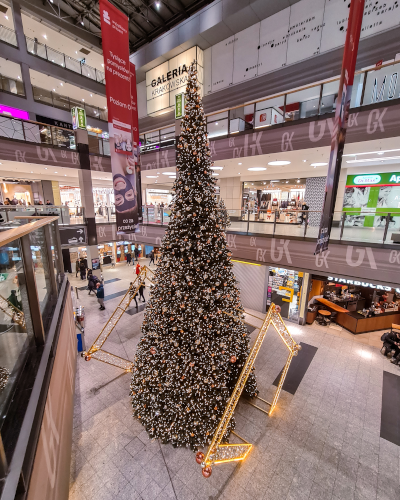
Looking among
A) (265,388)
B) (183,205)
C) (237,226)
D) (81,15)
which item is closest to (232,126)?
(237,226)

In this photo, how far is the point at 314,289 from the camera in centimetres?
953

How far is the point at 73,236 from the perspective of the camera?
1064 centimetres

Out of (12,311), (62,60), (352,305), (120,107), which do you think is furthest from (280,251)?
(62,60)

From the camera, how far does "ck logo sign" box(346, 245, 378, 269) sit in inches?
218

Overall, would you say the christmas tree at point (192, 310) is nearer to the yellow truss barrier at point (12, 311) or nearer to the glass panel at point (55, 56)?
the yellow truss barrier at point (12, 311)

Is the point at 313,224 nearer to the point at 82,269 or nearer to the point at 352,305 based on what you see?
the point at 352,305

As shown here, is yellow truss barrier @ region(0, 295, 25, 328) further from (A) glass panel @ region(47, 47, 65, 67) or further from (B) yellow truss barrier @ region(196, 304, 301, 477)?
(A) glass panel @ region(47, 47, 65, 67)

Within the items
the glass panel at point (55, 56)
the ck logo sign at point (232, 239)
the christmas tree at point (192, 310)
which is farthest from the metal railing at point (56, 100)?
the christmas tree at point (192, 310)

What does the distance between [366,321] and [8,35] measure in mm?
23187

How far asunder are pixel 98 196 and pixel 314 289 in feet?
57.6

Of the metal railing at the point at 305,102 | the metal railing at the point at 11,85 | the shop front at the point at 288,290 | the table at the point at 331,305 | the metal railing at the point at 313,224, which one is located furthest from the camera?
the metal railing at the point at 11,85

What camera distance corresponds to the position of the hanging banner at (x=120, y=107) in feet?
18.8

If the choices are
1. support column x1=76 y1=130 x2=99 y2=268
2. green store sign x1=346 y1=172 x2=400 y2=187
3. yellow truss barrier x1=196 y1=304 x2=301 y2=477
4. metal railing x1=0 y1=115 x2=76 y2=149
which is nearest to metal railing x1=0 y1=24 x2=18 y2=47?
metal railing x1=0 y1=115 x2=76 y2=149

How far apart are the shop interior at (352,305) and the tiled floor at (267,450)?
2.46 metres
